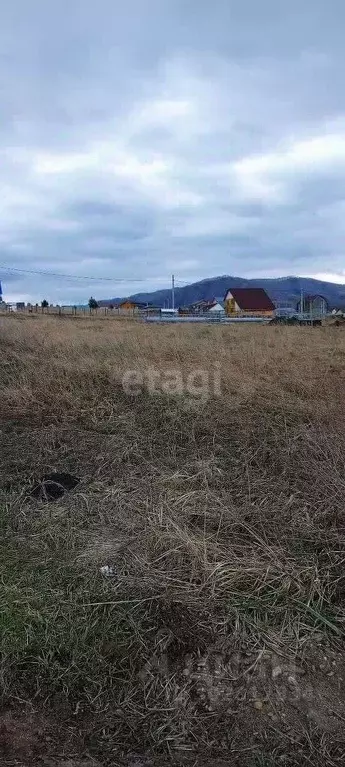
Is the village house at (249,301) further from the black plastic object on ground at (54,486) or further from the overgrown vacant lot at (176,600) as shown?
the black plastic object on ground at (54,486)

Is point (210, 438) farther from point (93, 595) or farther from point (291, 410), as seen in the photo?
point (93, 595)

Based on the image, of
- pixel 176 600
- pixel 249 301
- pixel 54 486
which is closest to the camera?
pixel 176 600

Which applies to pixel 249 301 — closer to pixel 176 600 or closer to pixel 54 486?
pixel 54 486

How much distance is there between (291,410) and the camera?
19.4 ft

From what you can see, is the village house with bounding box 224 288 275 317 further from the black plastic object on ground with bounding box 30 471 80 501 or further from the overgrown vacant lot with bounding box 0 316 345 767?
the black plastic object on ground with bounding box 30 471 80 501

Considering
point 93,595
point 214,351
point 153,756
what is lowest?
point 153,756

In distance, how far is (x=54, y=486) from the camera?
13.5 ft

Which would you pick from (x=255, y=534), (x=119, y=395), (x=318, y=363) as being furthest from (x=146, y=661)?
(x=318, y=363)

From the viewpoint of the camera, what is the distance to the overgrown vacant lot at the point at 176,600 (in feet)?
6.30

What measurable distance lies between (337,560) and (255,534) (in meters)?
0.48

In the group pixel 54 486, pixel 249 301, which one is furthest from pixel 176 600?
pixel 249 301

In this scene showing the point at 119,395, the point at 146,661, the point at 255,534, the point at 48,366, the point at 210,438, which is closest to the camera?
the point at 146,661

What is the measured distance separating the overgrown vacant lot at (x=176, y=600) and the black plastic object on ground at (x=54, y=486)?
0.06m

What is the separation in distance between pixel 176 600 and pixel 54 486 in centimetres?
188
